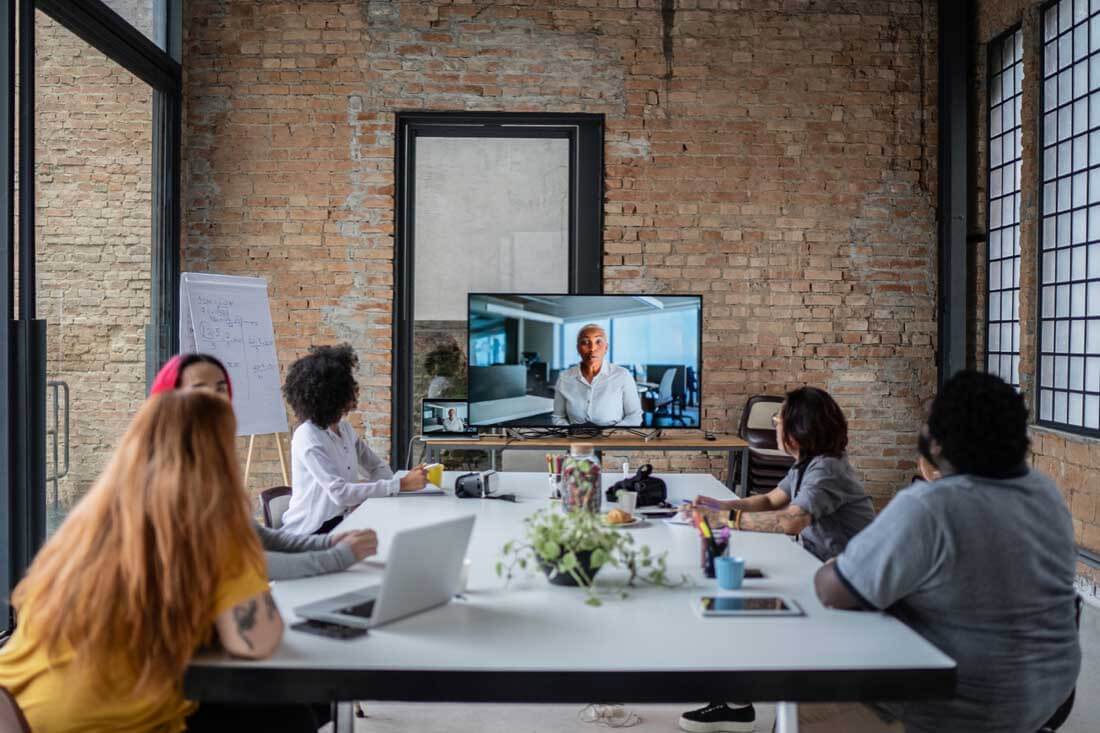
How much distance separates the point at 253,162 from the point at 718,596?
4870 millimetres

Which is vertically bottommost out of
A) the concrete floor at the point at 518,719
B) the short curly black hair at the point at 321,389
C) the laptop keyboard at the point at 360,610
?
the concrete floor at the point at 518,719

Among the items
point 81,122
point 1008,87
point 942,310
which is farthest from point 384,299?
point 1008,87

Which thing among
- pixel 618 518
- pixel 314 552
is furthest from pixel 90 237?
pixel 618 518

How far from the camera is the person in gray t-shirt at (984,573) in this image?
1685 millimetres

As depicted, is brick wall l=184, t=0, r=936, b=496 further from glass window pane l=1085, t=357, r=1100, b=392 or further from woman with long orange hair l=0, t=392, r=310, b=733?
woman with long orange hair l=0, t=392, r=310, b=733

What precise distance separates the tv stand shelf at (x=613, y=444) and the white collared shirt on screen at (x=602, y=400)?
124mm

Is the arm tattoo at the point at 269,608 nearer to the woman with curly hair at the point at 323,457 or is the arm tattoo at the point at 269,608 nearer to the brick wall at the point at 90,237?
the woman with curly hair at the point at 323,457

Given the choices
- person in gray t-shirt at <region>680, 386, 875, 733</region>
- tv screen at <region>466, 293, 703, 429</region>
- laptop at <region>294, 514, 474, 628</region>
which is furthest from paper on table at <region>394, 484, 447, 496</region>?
Result: tv screen at <region>466, 293, 703, 429</region>

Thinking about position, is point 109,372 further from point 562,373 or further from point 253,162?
point 562,373

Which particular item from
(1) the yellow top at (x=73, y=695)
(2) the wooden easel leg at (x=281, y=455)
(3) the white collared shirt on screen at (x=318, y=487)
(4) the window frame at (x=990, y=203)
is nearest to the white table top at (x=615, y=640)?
(1) the yellow top at (x=73, y=695)

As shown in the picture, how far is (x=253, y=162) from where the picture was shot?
19.1 feet

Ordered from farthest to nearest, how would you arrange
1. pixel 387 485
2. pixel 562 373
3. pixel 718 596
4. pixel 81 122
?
1. pixel 562 373
2. pixel 81 122
3. pixel 387 485
4. pixel 718 596

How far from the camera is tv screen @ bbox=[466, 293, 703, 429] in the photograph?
5.50 m

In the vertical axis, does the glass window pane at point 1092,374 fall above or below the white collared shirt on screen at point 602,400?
above
